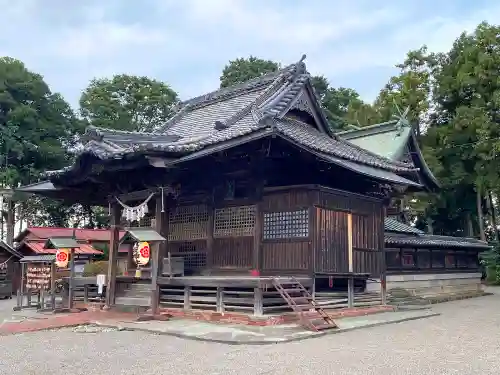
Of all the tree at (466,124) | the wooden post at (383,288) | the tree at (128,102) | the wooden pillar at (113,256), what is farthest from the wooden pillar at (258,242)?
the tree at (128,102)

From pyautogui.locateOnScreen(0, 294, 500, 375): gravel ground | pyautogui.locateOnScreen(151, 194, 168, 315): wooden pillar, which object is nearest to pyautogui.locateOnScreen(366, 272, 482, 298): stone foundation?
pyautogui.locateOnScreen(0, 294, 500, 375): gravel ground

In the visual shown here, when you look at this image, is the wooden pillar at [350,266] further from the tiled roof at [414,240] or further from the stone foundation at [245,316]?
the tiled roof at [414,240]

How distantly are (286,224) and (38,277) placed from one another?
8.52 metres

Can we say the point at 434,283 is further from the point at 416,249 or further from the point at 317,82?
the point at 317,82

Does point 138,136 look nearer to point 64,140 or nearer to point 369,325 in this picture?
point 369,325

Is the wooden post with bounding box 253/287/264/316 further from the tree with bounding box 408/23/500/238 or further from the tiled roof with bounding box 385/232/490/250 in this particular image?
the tree with bounding box 408/23/500/238

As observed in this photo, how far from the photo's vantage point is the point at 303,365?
7.66 meters

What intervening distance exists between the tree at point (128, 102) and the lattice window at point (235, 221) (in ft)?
105

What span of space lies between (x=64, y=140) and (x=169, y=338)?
36.2 meters

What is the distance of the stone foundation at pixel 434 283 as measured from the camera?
21094 millimetres

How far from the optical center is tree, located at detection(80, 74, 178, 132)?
149ft

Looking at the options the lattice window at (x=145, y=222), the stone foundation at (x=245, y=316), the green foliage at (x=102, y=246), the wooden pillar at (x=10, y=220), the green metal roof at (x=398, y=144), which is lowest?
the stone foundation at (x=245, y=316)

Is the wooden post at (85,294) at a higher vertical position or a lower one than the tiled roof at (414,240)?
lower

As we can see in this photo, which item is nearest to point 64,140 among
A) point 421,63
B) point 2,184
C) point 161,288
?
point 2,184
